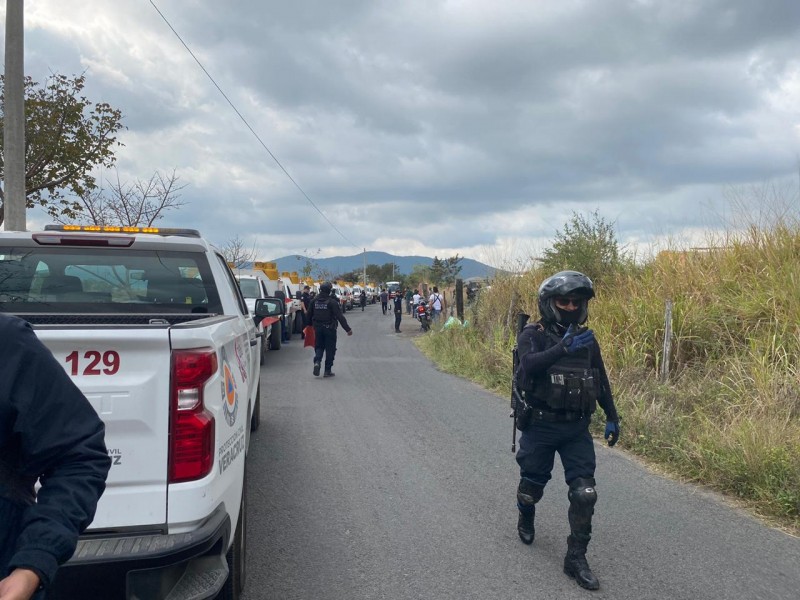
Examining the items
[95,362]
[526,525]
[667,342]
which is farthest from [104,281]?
[667,342]

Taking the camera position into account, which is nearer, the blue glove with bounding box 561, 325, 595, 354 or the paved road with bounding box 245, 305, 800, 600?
the paved road with bounding box 245, 305, 800, 600

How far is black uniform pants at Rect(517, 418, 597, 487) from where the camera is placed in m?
4.01

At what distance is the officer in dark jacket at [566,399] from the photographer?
3913 millimetres

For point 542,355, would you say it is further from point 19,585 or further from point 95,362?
point 19,585

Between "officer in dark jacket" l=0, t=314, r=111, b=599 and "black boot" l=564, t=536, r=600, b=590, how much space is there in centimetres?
298

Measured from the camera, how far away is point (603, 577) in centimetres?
393

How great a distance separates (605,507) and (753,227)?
6369mm

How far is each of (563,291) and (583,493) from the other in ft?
3.92

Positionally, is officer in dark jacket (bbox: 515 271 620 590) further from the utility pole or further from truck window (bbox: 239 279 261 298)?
truck window (bbox: 239 279 261 298)

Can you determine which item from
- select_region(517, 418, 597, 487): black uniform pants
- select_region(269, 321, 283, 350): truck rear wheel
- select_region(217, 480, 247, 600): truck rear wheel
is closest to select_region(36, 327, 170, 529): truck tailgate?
select_region(217, 480, 247, 600): truck rear wheel

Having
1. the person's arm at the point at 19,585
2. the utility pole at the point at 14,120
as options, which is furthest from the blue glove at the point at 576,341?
the utility pole at the point at 14,120

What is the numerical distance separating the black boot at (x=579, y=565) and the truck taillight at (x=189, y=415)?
232 centimetres

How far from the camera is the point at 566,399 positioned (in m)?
3.94

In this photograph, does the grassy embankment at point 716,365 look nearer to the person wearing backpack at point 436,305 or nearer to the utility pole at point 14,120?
the utility pole at point 14,120
